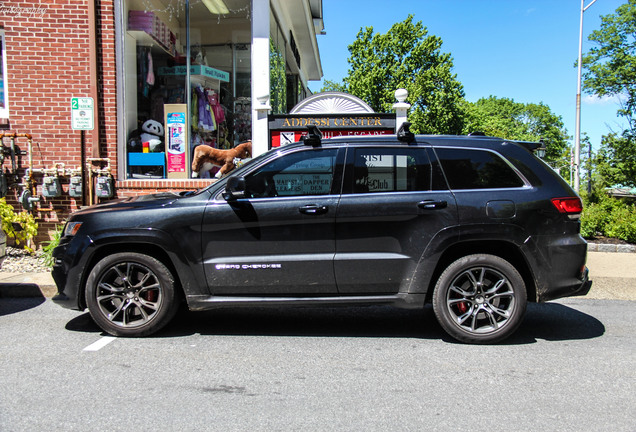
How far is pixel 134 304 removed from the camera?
186 inches

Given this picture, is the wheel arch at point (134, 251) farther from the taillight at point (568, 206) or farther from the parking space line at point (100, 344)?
the taillight at point (568, 206)

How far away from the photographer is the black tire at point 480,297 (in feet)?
14.9

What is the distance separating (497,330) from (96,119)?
24.8 ft

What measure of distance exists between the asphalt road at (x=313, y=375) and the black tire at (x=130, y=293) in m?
0.17

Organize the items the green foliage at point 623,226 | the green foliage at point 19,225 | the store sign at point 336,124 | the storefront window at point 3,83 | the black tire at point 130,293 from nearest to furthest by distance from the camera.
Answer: the black tire at point 130,293 → the green foliage at point 19,225 → the storefront window at point 3,83 → the store sign at point 336,124 → the green foliage at point 623,226

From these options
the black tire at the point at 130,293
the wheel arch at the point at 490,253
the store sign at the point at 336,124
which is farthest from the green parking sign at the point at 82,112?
the wheel arch at the point at 490,253

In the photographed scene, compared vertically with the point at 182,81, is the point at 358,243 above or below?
below

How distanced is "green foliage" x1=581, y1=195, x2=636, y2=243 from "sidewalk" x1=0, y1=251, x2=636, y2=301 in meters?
1.99

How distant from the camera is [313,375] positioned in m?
3.92

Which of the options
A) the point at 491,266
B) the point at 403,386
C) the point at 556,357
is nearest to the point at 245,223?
the point at 403,386

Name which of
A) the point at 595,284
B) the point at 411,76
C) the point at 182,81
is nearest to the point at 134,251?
the point at 595,284

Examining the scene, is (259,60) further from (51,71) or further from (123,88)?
(51,71)

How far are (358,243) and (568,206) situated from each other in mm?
1933

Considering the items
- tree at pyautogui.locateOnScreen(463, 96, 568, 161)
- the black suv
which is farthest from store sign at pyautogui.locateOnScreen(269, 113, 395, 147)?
tree at pyautogui.locateOnScreen(463, 96, 568, 161)
